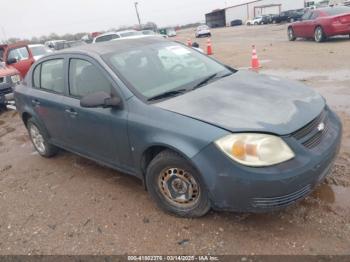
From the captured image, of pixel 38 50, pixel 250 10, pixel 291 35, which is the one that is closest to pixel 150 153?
pixel 38 50

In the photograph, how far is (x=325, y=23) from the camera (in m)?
14.6

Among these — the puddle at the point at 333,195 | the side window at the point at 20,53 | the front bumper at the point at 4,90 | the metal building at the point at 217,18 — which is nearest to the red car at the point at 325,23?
the side window at the point at 20,53

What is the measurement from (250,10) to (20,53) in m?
67.4

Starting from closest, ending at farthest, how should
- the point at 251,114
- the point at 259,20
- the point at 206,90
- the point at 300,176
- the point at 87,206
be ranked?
the point at 300,176
the point at 251,114
the point at 206,90
the point at 87,206
the point at 259,20

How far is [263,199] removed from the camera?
284cm

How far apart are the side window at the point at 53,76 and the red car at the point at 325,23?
12.8m

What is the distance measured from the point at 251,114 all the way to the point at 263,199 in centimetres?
72

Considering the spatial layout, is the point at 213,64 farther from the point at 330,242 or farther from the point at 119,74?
the point at 330,242

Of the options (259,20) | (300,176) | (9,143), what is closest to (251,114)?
(300,176)

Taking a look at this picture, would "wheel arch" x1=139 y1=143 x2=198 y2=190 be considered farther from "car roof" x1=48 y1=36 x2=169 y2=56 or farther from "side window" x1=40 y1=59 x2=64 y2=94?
"side window" x1=40 y1=59 x2=64 y2=94

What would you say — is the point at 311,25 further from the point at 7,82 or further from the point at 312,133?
the point at 312,133

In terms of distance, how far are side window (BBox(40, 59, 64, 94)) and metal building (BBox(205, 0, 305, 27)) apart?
66224 mm

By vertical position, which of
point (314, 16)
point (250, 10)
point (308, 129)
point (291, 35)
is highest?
point (308, 129)

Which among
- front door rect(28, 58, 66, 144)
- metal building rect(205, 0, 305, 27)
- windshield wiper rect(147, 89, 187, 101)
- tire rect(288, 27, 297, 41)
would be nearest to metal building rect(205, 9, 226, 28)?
metal building rect(205, 0, 305, 27)
